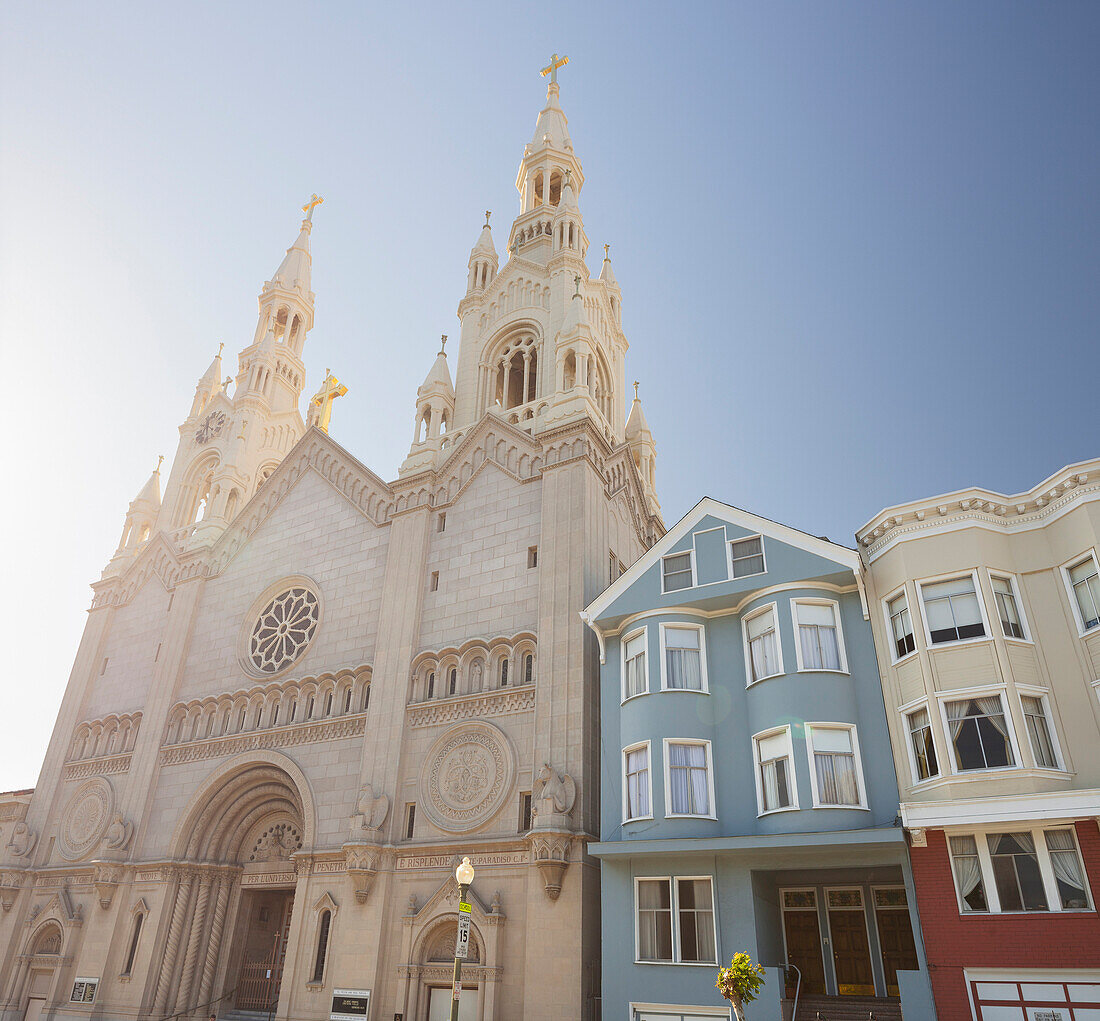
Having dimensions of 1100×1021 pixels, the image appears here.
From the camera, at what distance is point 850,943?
76.7 ft

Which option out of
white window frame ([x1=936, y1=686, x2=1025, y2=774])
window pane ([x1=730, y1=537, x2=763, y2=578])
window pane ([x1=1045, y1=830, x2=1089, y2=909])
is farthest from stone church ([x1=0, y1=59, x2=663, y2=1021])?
window pane ([x1=1045, y1=830, x2=1089, y2=909])

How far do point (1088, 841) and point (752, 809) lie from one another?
742cm

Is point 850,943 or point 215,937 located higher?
point 215,937

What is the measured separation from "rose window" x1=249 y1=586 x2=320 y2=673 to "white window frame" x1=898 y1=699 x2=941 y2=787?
24389mm

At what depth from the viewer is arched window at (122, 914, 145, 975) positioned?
33.9m

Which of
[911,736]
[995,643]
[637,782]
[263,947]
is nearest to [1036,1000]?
[911,736]

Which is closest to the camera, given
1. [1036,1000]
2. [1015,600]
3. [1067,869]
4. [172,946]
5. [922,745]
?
[1036,1000]

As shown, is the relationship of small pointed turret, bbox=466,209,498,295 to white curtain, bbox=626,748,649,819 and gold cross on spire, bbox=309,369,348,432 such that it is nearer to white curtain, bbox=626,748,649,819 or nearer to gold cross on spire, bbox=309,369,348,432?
gold cross on spire, bbox=309,369,348,432

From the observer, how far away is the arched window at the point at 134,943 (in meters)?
33.9

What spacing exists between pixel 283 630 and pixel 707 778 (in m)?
21.9

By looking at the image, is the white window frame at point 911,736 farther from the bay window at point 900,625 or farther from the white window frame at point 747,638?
the white window frame at point 747,638

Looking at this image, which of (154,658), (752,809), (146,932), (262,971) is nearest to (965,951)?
(752,809)

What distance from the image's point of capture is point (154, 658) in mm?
42156

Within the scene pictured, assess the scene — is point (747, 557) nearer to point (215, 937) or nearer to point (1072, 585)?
point (1072, 585)
